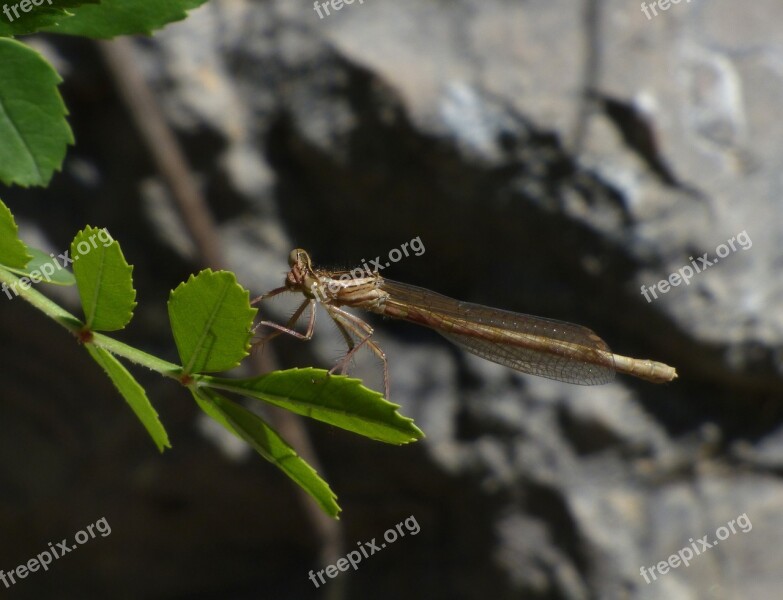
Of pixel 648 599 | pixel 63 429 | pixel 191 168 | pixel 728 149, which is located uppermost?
pixel 191 168

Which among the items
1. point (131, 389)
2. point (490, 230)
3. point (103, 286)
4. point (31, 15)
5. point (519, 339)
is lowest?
point (490, 230)

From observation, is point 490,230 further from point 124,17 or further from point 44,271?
point 44,271

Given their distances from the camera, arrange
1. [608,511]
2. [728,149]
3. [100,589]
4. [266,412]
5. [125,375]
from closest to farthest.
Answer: [125,375] < [728,149] < [608,511] < [266,412] < [100,589]

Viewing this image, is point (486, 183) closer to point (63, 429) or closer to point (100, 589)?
point (63, 429)

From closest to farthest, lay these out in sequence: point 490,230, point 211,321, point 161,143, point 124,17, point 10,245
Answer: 1. point 10,245
2. point 211,321
3. point 124,17
4. point 161,143
5. point 490,230

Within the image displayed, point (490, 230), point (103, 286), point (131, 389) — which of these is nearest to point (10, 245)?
point (103, 286)

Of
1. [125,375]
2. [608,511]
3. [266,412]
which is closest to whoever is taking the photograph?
[125,375]

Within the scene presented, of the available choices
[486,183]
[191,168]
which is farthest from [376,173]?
[191,168]
